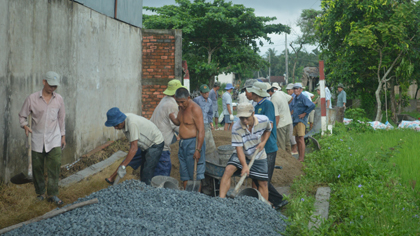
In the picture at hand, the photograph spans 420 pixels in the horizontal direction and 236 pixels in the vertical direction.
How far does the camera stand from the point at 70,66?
278 inches

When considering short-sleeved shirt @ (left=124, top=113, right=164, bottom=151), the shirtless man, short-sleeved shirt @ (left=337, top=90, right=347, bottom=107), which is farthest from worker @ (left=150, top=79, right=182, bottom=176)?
short-sleeved shirt @ (left=337, top=90, right=347, bottom=107)

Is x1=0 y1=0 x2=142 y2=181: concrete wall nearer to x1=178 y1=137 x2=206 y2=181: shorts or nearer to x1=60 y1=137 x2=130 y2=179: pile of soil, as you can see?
x1=60 y1=137 x2=130 y2=179: pile of soil

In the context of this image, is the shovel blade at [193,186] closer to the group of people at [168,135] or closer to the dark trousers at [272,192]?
the group of people at [168,135]

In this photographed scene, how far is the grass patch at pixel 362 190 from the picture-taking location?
12.8ft

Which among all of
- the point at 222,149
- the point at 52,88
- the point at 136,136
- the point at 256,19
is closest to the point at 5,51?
the point at 52,88

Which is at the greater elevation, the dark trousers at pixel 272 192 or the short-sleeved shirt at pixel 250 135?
the short-sleeved shirt at pixel 250 135

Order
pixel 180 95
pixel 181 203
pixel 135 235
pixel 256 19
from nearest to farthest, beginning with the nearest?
pixel 135 235
pixel 181 203
pixel 180 95
pixel 256 19

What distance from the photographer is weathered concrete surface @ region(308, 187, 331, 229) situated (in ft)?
13.6

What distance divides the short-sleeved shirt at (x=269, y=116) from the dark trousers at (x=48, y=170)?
2848mm

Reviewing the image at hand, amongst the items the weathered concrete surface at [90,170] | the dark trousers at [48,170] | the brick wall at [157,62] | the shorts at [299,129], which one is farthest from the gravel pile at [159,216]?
the brick wall at [157,62]

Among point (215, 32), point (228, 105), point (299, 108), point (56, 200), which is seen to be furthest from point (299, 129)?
point (215, 32)

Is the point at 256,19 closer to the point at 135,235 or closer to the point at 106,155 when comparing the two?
the point at 106,155

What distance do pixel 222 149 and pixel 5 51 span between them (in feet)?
11.5

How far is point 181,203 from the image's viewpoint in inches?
173
